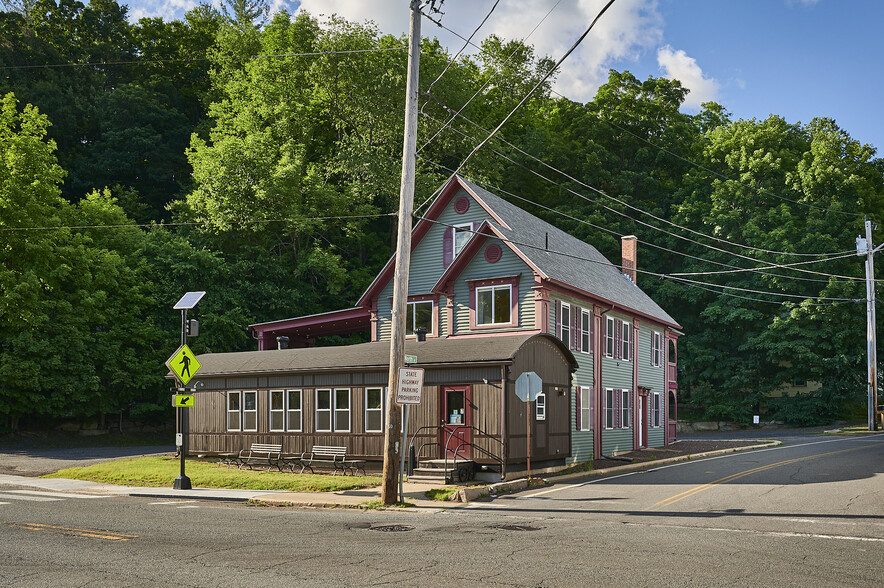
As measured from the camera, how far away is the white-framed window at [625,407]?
34250 mm

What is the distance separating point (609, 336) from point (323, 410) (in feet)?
42.3

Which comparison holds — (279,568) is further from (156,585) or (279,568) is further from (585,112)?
(585,112)

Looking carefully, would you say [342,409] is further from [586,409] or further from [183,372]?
[586,409]

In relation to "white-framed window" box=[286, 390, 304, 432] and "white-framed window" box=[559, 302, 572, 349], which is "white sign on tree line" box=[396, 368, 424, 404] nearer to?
"white-framed window" box=[286, 390, 304, 432]

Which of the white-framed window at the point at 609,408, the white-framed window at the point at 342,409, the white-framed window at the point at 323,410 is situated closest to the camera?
the white-framed window at the point at 342,409

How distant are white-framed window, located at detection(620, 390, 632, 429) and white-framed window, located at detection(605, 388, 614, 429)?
1.15 meters

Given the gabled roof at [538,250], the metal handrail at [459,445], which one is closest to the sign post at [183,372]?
the metal handrail at [459,445]

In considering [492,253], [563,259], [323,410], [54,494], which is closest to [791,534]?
[323,410]

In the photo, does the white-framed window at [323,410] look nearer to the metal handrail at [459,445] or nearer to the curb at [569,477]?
the metal handrail at [459,445]

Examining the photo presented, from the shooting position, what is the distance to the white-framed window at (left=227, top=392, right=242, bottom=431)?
29.6m

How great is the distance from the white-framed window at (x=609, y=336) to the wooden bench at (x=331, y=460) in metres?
12.3

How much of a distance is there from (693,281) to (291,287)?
2868 cm

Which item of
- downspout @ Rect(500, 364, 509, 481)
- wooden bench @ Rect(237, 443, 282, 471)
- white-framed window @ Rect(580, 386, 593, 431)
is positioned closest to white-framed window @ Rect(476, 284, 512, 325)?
white-framed window @ Rect(580, 386, 593, 431)

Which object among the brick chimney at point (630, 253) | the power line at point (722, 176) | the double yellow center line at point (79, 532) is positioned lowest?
the double yellow center line at point (79, 532)
